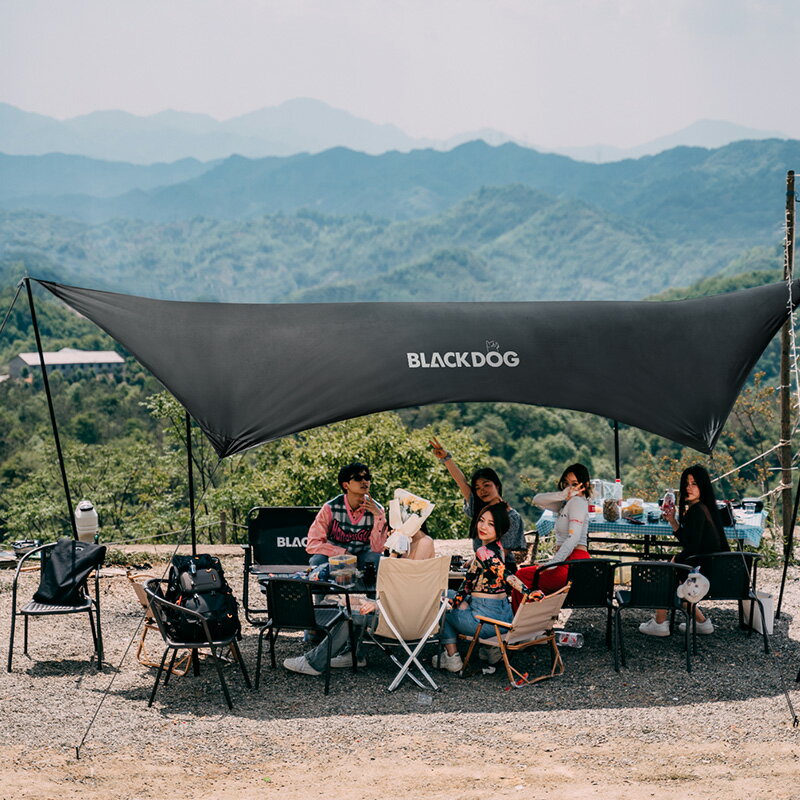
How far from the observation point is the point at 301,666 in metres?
5.73

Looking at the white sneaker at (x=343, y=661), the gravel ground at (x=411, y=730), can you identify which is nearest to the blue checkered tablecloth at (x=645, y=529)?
the gravel ground at (x=411, y=730)

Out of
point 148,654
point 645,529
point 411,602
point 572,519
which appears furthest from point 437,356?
point 148,654

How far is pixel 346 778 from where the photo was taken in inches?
173

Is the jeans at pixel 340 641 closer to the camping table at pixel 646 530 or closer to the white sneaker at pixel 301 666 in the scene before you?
the white sneaker at pixel 301 666

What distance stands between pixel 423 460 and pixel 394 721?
18.0 meters

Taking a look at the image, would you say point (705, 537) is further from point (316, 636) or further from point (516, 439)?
point (516, 439)

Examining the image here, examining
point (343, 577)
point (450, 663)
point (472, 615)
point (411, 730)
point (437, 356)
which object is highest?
point (437, 356)

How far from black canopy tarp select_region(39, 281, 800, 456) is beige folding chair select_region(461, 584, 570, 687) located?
1.29m

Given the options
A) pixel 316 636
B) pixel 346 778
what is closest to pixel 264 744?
pixel 346 778

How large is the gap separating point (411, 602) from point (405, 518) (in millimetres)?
556

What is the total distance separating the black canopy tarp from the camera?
615 cm

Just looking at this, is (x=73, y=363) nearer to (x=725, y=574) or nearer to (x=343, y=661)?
(x=343, y=661)

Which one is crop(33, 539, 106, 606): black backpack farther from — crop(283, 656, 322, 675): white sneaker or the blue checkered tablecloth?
the blue checkered tablecloth

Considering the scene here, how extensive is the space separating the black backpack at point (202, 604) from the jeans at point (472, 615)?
1.28 metres
